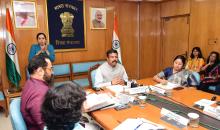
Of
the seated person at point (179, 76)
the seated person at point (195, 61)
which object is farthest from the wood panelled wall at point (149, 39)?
the seated person at point (179, 76)

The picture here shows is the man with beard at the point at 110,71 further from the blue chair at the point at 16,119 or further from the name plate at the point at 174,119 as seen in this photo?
the blue chair at the point at 16,119

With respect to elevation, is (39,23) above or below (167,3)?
below

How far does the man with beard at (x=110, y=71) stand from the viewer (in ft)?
8.88

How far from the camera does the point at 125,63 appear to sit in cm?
527

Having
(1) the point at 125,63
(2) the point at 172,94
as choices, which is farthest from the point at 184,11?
(2) the point at 172,94

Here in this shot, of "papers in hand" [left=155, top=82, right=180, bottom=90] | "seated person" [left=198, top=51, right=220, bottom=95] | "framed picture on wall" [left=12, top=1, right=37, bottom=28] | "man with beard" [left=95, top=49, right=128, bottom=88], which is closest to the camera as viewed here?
"papers in hand" [left=155, top=82, right=180, bottom=90]

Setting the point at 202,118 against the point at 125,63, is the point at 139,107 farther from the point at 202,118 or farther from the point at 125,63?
the point at 125,63

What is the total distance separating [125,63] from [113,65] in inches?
97.6

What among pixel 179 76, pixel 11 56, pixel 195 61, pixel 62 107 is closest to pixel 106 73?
pixel 179 76

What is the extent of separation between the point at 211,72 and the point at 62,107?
11.9 ft

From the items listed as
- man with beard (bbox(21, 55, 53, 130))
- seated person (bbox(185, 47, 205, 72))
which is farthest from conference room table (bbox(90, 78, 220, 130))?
seated person (bbox(185, 47, 205, 72))

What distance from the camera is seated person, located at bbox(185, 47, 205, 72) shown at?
406 centimetres

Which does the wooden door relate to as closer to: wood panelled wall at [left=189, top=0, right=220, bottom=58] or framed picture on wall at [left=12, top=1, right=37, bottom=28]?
wood panelled wall at [left=189, top=0, right=220, bottom=58]

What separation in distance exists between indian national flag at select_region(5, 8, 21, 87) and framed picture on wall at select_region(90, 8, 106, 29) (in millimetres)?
1813
